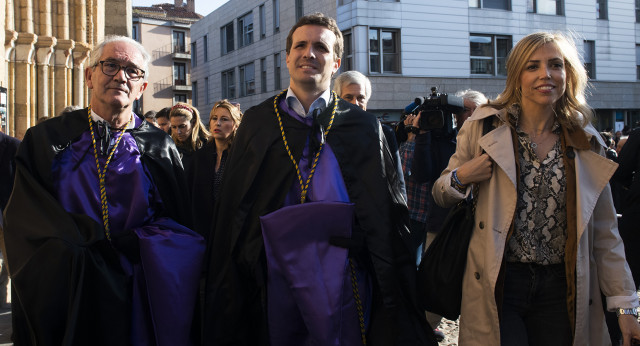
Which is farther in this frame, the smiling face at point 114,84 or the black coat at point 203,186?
the black coat at point 203,186

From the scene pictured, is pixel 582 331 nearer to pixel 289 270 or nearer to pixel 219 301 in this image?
pixel 289 270

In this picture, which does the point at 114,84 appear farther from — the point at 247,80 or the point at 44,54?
the point at 247,80

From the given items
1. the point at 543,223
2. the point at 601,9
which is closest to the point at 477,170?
the point at 543,223

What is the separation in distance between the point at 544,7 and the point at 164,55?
31.4 m

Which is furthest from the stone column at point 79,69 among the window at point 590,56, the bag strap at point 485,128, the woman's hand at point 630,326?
the window at point 590,56

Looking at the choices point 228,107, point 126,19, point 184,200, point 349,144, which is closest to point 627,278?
point 349,144

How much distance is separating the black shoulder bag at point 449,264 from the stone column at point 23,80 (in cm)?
917

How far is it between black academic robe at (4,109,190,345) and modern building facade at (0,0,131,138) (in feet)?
20.1

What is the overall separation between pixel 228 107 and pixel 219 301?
315cm

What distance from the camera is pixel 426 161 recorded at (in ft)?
13.7

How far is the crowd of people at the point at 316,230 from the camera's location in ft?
8.24

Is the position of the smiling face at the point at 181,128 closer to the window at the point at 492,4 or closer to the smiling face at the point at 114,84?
the smiling face at the point at 114,84

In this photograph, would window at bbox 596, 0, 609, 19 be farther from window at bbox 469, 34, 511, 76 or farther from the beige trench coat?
the beige trench coat

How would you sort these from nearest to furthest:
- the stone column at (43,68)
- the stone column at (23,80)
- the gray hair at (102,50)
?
the gray hair at (102,50) < the stone column at (23,80) < the stone column at (43,68)
